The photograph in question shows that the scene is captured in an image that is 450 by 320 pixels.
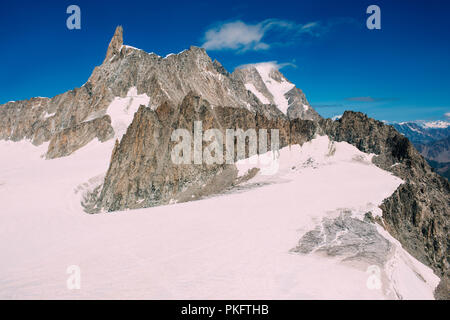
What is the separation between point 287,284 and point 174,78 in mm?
69168

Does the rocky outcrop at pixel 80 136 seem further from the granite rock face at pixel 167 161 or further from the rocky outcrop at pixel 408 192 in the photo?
the rocky outcrop at pixel 408 192

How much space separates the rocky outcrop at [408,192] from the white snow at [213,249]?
1329 mm

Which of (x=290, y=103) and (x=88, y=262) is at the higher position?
(x=290, y=103)

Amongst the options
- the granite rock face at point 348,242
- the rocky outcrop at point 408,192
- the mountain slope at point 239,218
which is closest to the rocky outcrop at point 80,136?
the mountain slope at point 239,218

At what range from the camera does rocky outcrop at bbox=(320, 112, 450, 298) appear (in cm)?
1563

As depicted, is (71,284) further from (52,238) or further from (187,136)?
(187,136)

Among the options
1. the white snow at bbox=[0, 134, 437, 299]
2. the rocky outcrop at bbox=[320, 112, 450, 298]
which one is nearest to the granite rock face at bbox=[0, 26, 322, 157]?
the rocky outcrop at bbox=[320, 112, 450, 298]

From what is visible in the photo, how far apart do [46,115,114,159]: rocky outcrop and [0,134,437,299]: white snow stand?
4209cm

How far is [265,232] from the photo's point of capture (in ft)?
42.2

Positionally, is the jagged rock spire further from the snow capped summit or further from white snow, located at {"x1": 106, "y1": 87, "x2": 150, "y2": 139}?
the snow capped summit

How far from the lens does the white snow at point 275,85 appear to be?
431 feet

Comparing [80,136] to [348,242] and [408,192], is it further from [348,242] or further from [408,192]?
[348,242]
